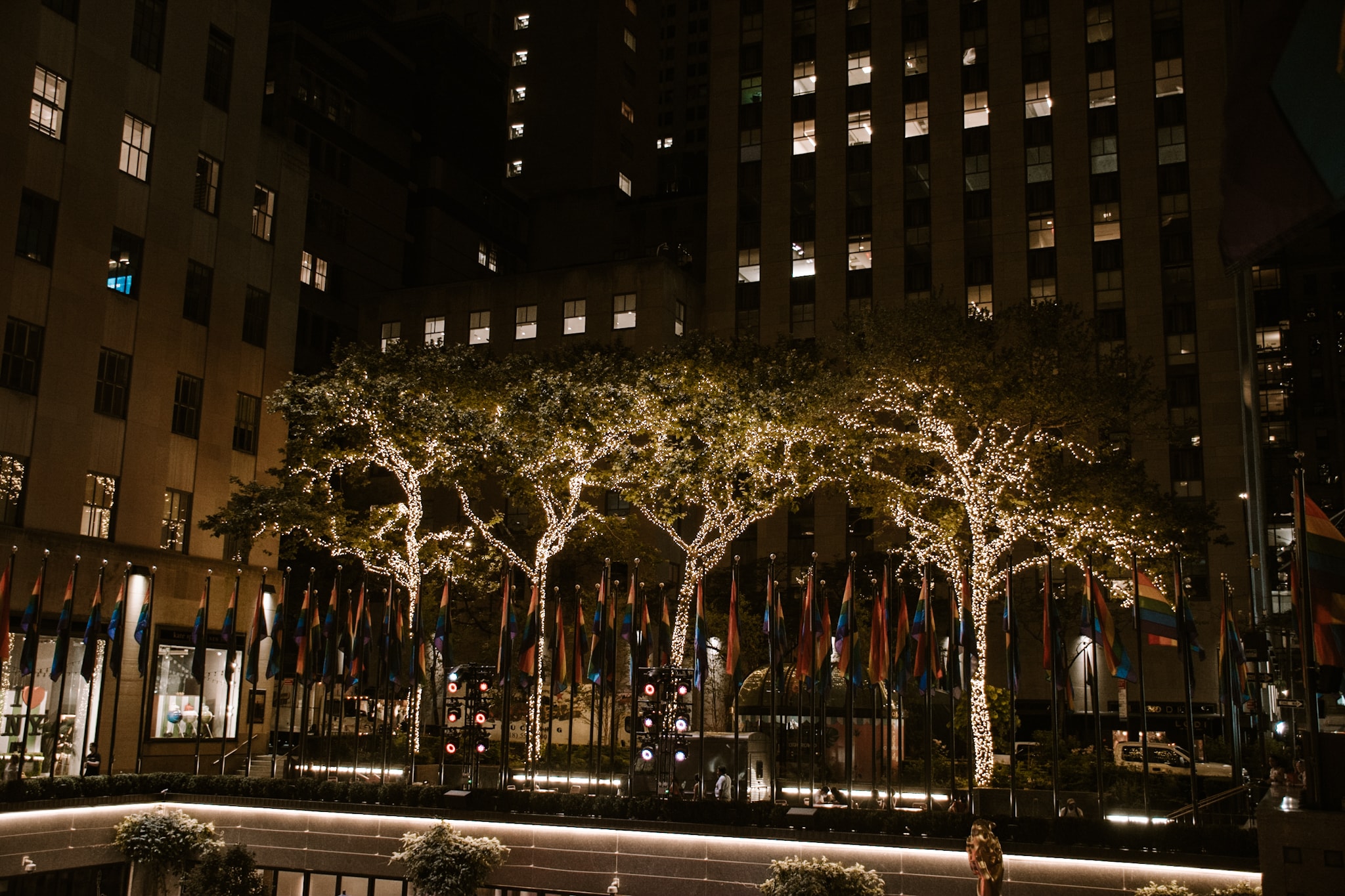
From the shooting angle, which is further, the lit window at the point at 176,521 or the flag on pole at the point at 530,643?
the lit window at the point at 176,521

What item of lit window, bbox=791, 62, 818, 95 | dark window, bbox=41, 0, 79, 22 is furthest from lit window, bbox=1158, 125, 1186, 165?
dark window, bbox=41, 0, 79, 22

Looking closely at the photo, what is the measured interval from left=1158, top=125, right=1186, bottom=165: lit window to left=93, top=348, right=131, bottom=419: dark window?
191 ft

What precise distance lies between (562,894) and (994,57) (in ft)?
210

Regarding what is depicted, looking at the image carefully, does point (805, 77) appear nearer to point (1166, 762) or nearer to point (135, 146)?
point (135, 146)

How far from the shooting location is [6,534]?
3703 cm

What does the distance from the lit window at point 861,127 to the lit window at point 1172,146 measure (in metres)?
17.9

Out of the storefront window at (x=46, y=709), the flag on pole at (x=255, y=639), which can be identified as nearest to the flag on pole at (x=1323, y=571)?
the flag on pole at (x=255, y=639)

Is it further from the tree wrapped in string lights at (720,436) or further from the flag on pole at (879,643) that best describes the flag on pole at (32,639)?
the flag on pole at (879,643)

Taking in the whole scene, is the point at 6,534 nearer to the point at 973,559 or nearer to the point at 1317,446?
the point at 973,559

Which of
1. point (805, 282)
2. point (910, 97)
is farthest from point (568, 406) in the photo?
point (910, 97)

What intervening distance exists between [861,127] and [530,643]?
56.0 m

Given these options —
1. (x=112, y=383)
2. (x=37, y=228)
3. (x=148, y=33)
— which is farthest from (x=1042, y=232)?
(x=37, y=228)

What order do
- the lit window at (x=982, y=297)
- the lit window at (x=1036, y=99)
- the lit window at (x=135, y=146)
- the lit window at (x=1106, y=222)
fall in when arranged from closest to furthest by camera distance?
the lit window at (x=135, y=146) < the lit window at (x=1106, y=222) < the lit window at (x=982, y=297) < the lit window at (x=1036, y=99)

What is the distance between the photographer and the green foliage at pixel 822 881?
23.1 meters
